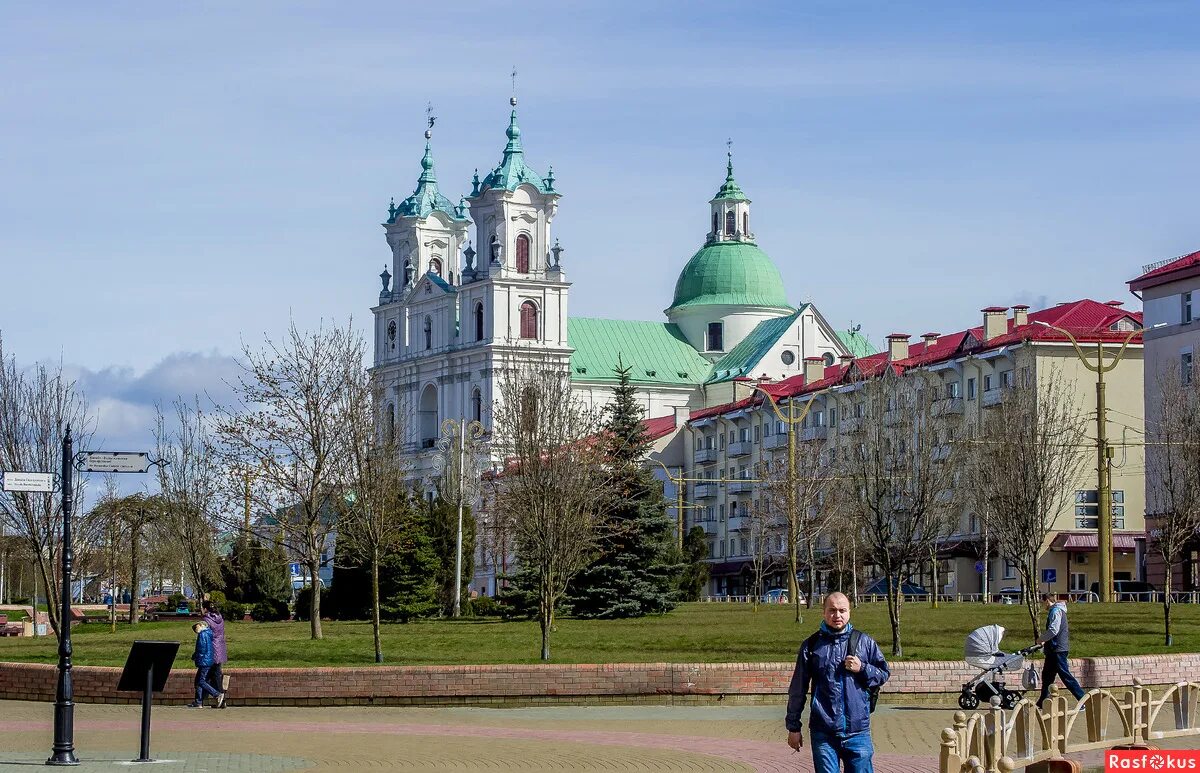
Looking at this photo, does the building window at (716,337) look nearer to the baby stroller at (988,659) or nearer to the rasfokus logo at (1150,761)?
the baby stroller at (988,659)

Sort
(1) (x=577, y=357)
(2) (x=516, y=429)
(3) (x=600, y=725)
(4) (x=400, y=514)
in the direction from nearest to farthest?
(3) (x=600, y=725) < (2) (x=516, y=429) < (4) (x=400, y=514) < (1) (x=577, y=357)

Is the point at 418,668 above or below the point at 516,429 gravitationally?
below

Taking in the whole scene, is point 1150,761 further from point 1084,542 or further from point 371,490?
point 1084,542

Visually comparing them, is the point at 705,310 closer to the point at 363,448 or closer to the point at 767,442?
the point at 767,442

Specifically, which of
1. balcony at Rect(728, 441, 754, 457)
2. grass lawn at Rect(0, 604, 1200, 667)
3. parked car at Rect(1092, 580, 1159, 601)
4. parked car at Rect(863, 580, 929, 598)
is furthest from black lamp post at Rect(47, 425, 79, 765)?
balcony at Rect(728, 441, 754, 457)

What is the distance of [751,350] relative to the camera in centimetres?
14612

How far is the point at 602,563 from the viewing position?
5206cm

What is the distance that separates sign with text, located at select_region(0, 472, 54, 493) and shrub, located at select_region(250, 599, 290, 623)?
138 ft

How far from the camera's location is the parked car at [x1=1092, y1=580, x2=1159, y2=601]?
65.6 m

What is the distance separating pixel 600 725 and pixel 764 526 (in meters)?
47.8

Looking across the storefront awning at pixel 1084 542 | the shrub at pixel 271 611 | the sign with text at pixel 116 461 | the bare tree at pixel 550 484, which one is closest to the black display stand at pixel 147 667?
the sign with text at pixel 116 461

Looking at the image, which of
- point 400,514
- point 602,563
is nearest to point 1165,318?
point 602,563

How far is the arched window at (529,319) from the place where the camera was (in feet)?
443

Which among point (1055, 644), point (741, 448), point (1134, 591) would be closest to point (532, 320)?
point (741, 448)
